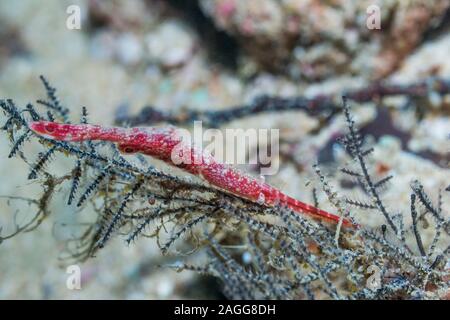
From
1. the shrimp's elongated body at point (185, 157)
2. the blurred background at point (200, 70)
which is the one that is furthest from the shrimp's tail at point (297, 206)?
the blurred background at point (200, 70)

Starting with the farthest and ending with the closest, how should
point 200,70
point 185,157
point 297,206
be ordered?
point 200,70 < point 297,206 < point 185,157

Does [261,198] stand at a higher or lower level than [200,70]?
lower

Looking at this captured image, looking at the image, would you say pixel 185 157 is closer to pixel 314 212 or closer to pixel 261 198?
pixel 261 198

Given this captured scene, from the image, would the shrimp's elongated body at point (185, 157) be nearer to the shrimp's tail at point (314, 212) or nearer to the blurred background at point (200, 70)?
the shrimp's tail at point (314, 212)

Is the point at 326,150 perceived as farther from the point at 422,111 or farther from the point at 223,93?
the point at 223,93

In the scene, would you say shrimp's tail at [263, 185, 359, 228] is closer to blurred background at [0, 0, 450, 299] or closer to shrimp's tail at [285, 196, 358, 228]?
shrimp's tail at [285, 196, 358, 228]

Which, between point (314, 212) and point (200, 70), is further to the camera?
point (200, 70)

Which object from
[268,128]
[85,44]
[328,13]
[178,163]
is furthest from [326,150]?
[85,44]

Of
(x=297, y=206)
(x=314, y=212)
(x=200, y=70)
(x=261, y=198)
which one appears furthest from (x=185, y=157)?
(x=200, y=70)
